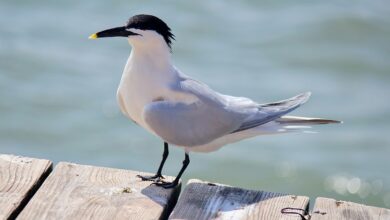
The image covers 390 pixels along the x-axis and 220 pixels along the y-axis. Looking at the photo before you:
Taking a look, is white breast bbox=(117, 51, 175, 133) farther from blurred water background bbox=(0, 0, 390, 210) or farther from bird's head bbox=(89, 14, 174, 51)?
blurred water background bbox=(0, 0, 390, 210)

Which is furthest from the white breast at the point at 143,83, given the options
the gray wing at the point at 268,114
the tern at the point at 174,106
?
the gray wing at the point at 268,114

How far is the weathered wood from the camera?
3508mm

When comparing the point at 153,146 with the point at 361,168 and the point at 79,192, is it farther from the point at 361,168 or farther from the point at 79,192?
the point at 79,192

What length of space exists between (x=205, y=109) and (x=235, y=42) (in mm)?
5603

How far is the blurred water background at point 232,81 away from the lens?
8.12 m

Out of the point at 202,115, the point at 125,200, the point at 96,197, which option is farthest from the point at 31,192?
the point at 202,115

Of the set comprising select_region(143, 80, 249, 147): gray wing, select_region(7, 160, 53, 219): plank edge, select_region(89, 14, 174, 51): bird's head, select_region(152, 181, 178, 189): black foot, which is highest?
select_region(89, 14, 174, 51): bird's head

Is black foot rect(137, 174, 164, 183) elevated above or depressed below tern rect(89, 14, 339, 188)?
below

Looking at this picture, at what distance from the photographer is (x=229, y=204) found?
3.65 meters

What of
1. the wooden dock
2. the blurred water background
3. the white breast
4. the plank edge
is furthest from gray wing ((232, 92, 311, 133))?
the blurred water background

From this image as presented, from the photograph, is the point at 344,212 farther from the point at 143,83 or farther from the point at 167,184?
the point at 143,83

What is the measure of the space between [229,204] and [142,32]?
849 mm

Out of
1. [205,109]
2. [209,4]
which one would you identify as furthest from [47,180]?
[209,4]

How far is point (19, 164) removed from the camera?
3.84 meters
